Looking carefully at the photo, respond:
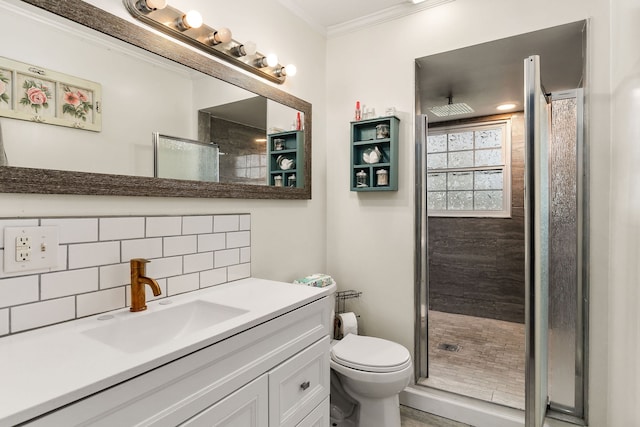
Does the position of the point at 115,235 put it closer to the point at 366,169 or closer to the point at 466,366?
the point at 366,169

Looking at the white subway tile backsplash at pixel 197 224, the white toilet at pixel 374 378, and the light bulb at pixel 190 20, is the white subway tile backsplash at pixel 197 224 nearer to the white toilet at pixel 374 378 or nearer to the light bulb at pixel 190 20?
the light bulb at pixel 190 20

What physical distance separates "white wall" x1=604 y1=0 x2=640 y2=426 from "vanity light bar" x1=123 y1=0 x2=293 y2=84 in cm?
160

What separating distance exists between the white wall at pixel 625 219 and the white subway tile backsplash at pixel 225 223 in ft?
5.52

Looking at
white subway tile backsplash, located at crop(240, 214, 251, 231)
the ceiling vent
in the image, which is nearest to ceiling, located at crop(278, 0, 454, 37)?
the ceiling vent

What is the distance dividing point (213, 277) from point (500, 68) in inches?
91.4

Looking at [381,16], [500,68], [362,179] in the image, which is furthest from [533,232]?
[381,16]

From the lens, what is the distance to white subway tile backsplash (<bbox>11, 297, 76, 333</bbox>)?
3.37ft

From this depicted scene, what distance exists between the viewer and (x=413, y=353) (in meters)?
2.22

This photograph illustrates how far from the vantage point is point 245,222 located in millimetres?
1848

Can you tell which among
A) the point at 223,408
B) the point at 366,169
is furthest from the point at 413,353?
the point at 223,408

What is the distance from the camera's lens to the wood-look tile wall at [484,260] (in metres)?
3.53

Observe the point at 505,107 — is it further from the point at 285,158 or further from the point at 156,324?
the point at 156,324

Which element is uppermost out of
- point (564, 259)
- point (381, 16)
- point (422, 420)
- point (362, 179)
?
point (381, 16)

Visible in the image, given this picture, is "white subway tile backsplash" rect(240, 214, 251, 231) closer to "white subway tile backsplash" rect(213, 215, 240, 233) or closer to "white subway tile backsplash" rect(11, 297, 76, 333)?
"white subway tile backsplash" rect(213, 215, 240, 233)
